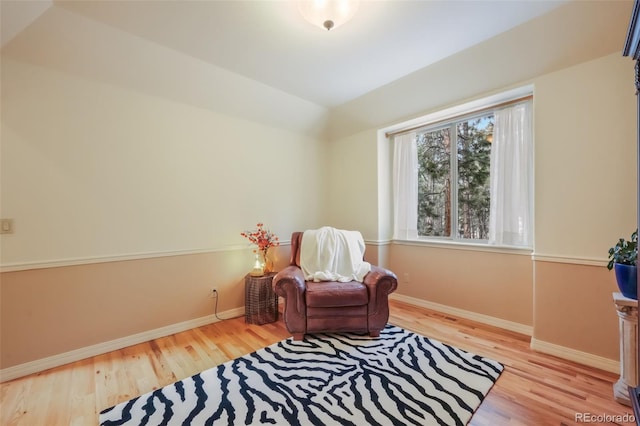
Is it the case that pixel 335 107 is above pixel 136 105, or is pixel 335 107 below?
above

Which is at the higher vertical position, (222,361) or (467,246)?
(467,246)

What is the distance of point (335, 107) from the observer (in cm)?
360

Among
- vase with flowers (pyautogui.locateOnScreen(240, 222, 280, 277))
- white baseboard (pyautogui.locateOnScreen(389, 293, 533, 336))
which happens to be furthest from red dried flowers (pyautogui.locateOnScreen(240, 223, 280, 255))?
white baseboard (pyautogui.locateOnScreen(389, 293, 533, 336))

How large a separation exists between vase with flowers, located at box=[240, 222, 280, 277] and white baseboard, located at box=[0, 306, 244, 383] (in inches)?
24.6

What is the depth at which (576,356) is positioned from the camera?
2.06m

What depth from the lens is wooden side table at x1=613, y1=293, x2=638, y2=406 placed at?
1.57 metres

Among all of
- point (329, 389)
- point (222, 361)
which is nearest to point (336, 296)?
point (329, 389)

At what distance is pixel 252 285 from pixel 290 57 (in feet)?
7.73

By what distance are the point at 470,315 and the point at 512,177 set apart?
5.14 feet

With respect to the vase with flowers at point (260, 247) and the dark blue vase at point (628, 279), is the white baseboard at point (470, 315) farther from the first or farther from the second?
the vase with flowers at point (260, 247)

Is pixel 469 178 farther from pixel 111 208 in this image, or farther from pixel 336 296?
pixel 111 208

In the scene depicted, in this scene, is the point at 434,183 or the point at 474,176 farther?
the point at 434,183

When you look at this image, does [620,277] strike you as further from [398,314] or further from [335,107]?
[335,107]

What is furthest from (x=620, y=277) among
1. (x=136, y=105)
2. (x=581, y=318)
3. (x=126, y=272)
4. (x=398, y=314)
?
(x=136, y=105)
